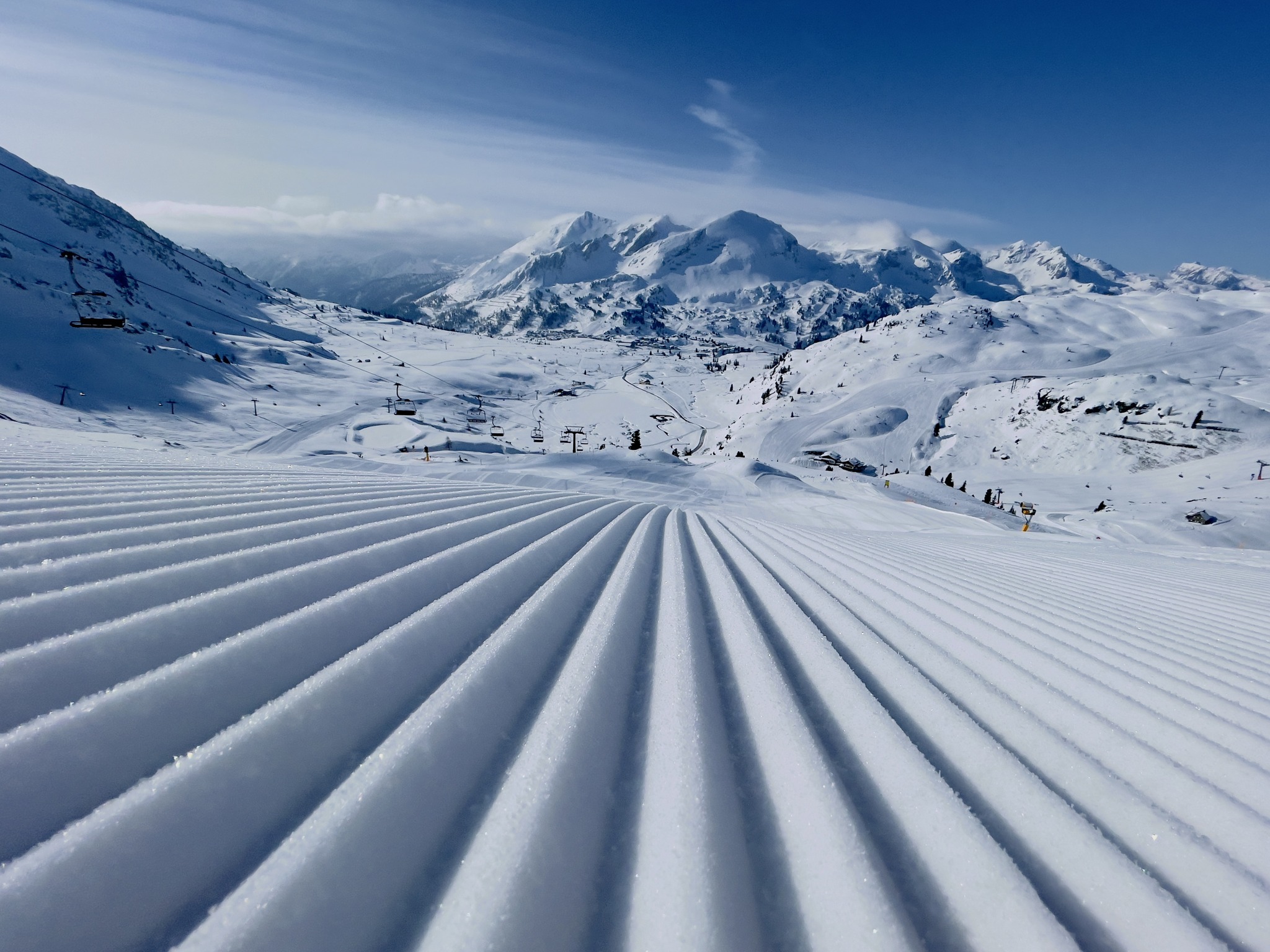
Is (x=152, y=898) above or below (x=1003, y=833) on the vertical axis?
below

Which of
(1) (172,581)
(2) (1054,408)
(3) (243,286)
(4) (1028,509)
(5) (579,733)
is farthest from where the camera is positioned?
(3) (243,286)

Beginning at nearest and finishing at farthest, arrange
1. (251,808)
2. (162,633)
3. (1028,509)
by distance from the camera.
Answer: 1. (251,808)
2. (162,633)
3. (1028,509)

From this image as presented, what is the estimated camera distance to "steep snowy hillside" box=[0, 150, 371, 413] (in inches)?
1975

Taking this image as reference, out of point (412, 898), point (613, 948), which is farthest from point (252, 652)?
point (613, 948)

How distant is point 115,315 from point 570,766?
326ft

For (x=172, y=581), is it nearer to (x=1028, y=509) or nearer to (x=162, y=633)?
(x=162, y=633)

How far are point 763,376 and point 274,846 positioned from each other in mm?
91118

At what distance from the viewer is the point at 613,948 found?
4.32ft

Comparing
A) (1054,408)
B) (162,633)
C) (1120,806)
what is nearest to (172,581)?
(162,633)

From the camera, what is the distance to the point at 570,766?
1.87 m

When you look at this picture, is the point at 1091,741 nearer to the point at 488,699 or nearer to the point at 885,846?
the point at 885,846

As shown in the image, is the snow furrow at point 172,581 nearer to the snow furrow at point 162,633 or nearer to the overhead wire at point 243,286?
the snow furrow at point 162,633

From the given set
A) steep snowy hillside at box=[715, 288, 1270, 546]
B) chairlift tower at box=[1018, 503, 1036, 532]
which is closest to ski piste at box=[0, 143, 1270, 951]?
chairlift tower at box=[1018, 503, 1036, 532]

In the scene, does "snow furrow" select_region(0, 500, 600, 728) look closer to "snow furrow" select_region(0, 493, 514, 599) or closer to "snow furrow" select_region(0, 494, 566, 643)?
"snow furrow" select_region(0, 494, 566, 643)
